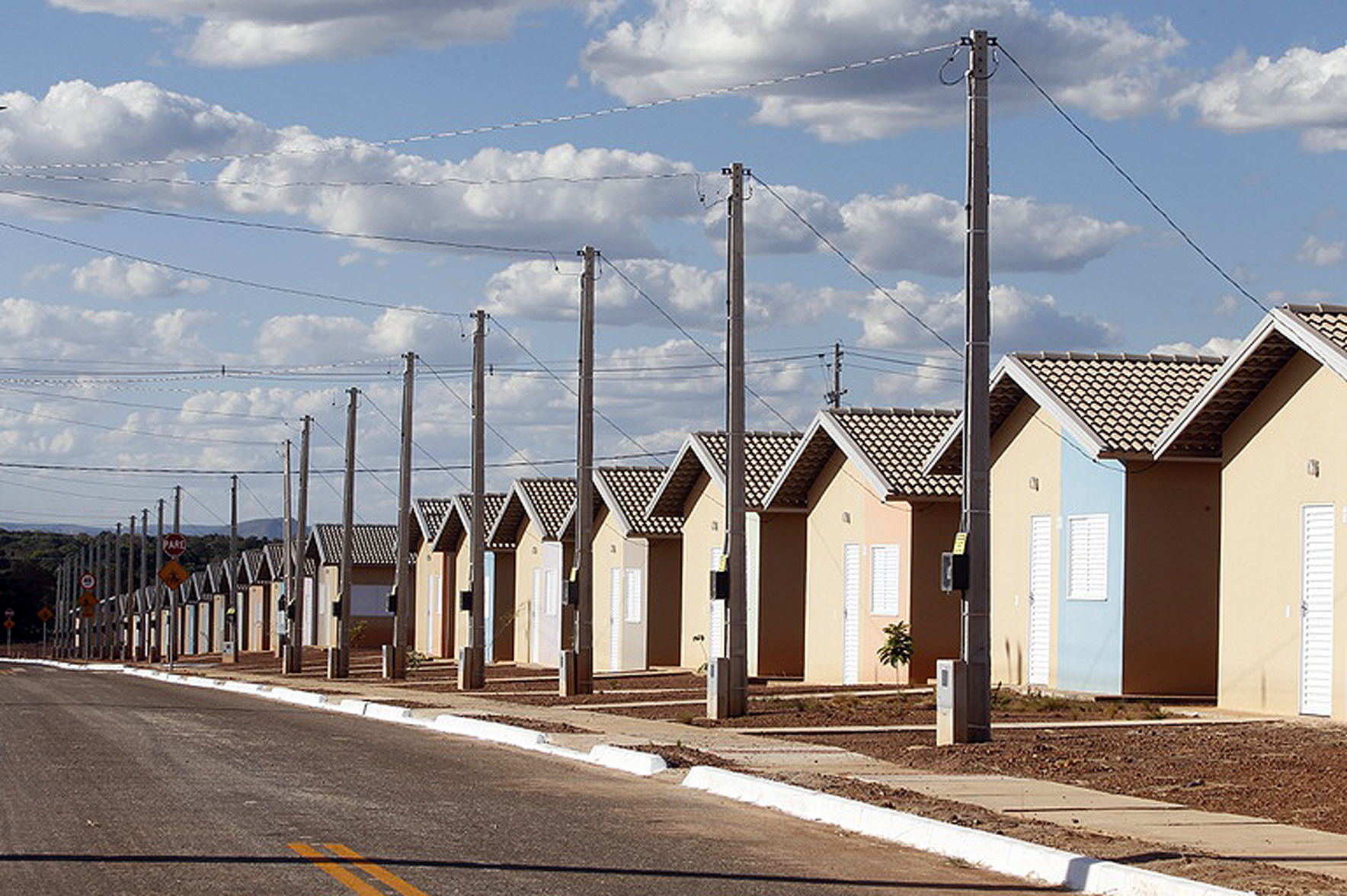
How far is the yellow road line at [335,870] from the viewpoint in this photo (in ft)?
36.2

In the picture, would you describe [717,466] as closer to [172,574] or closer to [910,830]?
[172,574]

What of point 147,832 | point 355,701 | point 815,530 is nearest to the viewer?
point 147,832

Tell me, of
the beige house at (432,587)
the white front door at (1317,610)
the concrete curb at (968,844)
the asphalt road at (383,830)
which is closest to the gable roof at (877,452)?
the white front door at (1317,610)

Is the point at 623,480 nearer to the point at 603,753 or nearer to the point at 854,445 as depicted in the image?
the point at 854,445

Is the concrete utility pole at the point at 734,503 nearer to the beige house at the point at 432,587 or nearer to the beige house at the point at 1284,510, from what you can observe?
the beige house at the point at 1284,510

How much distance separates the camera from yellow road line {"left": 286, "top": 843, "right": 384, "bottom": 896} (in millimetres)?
11023

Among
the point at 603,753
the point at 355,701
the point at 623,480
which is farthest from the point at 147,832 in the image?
the point at 623,480

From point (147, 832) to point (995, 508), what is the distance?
20.8 m

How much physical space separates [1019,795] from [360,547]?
68.4 m

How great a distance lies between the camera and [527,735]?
80.2 ft

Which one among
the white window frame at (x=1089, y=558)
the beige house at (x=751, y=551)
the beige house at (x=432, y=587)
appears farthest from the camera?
the beige house at (x=432, y=587)

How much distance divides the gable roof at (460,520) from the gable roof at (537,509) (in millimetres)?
445

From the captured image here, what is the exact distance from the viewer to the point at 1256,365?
991 inches

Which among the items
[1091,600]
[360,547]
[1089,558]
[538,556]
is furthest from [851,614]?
[360,547]
